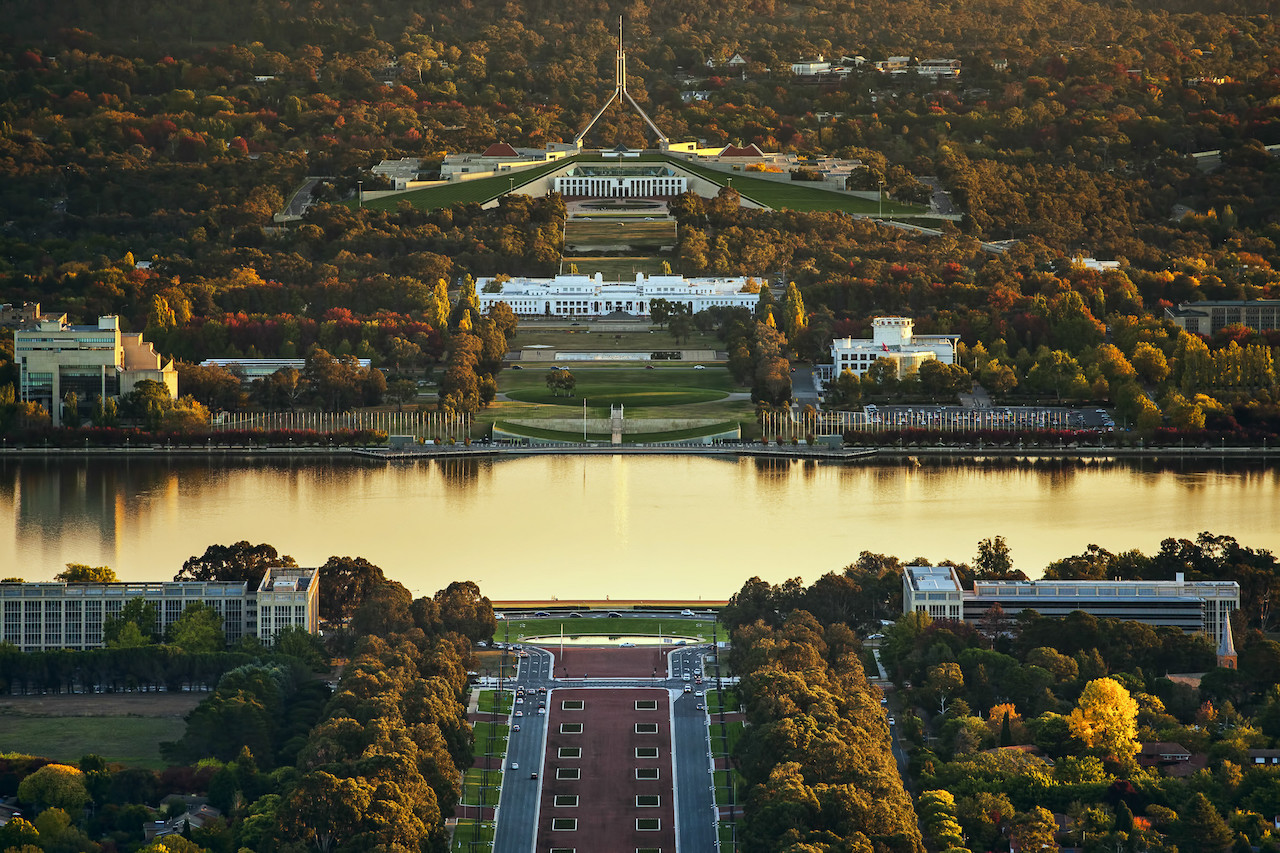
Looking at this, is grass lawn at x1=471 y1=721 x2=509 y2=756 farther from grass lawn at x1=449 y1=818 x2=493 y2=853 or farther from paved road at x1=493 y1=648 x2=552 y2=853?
grass lawn at x1=449 y1=818 x2=493 y2=853

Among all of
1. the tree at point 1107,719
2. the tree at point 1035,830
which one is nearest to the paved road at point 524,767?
the tree at point 1035,830

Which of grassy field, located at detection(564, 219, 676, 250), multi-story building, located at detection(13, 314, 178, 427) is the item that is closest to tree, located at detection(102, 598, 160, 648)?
multi-story building, located at detection(13, 314, 178, 427)

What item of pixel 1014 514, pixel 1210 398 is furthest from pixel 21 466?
pixel 1210 398

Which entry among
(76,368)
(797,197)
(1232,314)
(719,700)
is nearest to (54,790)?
(719,700)

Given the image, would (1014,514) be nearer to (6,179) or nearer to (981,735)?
(981,735)

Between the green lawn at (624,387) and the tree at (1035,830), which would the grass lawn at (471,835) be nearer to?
the tree at (1035,830)

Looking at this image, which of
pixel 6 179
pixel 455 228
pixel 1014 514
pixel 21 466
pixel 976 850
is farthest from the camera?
pixel 6 179
